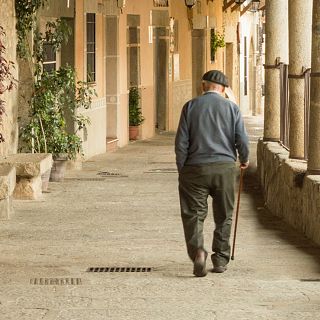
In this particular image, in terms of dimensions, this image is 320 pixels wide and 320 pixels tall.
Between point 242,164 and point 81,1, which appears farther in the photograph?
point 81,1

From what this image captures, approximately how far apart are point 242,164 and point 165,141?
17544 mm

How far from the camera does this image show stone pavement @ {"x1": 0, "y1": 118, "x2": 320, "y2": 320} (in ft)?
25.8

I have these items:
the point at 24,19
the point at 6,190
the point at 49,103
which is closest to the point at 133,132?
the point at 49,103

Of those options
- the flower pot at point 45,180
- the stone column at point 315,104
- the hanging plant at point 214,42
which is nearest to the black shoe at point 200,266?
the stone column at point 315,104

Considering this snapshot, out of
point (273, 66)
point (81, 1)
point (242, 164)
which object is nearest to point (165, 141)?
point (81, 1)

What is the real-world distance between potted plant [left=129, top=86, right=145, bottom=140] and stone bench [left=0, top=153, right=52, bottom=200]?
10964 millimetres

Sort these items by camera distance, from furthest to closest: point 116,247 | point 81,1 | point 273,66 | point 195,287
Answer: point 81,1 → point 273,66 → point 116,247 → point 195,287

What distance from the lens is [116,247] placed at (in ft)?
36.8

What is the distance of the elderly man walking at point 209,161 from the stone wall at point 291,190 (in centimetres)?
157

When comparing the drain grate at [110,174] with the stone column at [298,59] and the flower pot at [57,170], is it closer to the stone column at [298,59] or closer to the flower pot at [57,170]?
the flower pot at [57,170]

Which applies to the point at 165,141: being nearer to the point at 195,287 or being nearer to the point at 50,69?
the point at 50,69

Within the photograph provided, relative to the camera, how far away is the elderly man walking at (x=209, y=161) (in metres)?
9.62

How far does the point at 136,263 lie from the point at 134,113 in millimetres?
16581

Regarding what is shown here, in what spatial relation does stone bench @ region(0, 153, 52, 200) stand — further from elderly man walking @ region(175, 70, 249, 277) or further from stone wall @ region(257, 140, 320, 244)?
elderly man walking @ region(175, 70, 249, 277)
